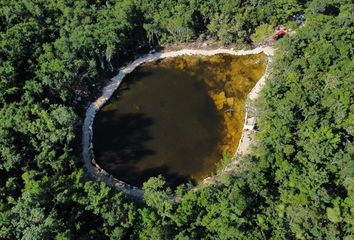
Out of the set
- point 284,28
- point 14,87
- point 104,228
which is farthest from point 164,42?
point 104,228

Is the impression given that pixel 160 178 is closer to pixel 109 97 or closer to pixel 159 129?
pixel 159 129

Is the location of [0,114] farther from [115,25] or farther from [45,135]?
[115,25]

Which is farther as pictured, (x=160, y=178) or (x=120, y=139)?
(x=120, y=139)

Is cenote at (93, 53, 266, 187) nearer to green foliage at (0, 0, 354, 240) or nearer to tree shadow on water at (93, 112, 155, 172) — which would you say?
tree shadow on water at (93, 112, 155, 172)

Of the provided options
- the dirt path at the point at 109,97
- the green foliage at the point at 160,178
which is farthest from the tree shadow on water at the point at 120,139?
the green foliage at the point at 160,178

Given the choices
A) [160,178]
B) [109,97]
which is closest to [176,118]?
[109,97]

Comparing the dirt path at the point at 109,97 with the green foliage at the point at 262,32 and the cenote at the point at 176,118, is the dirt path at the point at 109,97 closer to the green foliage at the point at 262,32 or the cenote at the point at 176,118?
the cenote at the point at 176,118

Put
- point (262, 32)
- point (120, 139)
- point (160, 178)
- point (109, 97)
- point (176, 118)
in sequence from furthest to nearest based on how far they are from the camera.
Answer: point (262, 32), point (109, 97), point (176, 118), point (120, 139), point (160, 178)
